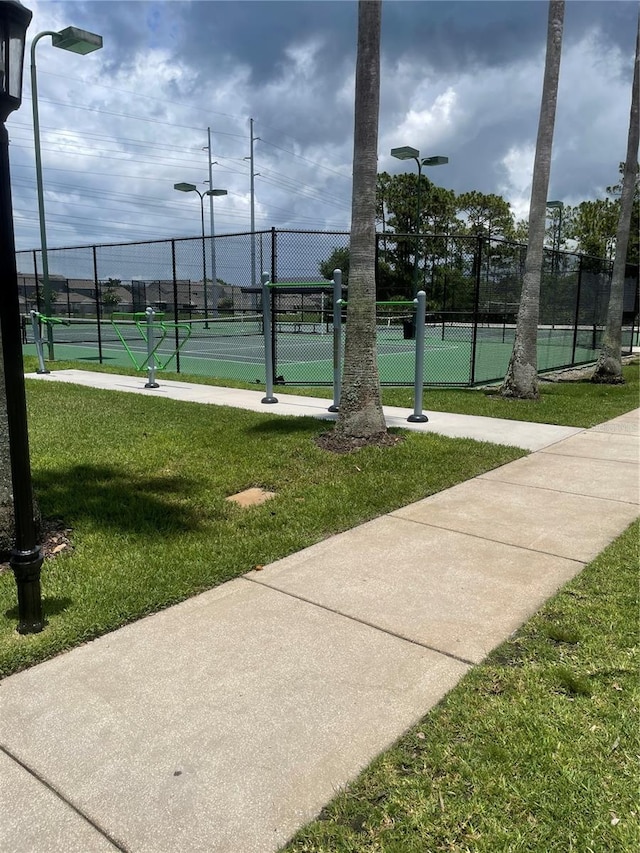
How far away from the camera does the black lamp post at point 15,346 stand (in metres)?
2.74

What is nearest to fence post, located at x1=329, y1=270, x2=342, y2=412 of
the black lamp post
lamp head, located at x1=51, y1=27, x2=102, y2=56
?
the black lamp post

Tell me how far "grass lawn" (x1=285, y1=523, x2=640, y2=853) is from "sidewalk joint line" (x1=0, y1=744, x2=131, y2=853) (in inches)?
20.4

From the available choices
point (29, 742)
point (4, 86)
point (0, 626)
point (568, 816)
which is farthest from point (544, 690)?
point (4, 86)

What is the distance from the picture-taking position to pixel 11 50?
2.74 metres

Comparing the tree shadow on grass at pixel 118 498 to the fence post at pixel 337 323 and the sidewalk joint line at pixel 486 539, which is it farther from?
the fence post at pixel 337 323

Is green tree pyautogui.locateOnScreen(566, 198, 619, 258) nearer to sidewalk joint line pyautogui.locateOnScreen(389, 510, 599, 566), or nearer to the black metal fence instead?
the black metal fence

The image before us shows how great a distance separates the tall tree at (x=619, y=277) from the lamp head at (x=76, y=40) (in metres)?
10.8

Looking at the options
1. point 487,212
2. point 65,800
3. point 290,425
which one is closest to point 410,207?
point 487,212

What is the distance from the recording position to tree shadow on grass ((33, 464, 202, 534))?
457cm

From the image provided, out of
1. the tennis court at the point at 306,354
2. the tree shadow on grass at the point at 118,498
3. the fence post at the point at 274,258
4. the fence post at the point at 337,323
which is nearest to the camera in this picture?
the tree shadow on grass at the point at 118,498

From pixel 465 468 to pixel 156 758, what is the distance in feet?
15.0

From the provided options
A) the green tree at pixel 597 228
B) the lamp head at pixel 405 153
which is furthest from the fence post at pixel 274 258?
the green tree at pixel 597 228

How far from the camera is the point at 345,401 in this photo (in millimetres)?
6910

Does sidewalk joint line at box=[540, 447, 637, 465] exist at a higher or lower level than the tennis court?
lower
